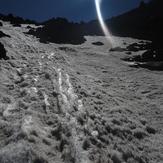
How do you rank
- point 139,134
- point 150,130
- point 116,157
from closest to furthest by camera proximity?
1. point 116,157
2. point 139,134
3. point 150,130

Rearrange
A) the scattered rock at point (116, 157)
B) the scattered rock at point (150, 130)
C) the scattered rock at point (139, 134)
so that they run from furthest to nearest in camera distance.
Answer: the scattered rock at point (150, 130), the scattered rock at point (139, 134), the scattered rock at point (116, 157)

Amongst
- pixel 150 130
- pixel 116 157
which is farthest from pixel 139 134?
pixel 116 157

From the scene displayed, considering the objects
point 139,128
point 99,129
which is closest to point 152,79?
point 139,128

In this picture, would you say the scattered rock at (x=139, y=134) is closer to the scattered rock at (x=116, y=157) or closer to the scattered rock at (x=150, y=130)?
the scattered rock at (x=150, y=130)

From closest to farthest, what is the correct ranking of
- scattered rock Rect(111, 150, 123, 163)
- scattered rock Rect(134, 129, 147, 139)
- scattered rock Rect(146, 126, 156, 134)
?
scattered rock Rect(111, 150, 123, 163), scattered rock Rect(134, 129, 147, 139), scattered rock Rect(146, 126, 156, 134)

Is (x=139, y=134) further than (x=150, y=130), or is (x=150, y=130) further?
(x=150, y=130)

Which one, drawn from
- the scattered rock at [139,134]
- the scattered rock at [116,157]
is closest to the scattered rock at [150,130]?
the scattered rock at [139,134]

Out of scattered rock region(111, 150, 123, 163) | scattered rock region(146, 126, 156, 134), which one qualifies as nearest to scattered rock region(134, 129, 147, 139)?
scattered rock region(146, 126, 156, 134)

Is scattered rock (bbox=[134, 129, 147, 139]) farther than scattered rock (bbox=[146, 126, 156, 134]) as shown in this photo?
No

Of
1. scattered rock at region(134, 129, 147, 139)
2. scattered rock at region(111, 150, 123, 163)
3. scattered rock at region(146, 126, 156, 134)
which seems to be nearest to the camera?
A: scattered rock at region(111, 150, 123, 163)

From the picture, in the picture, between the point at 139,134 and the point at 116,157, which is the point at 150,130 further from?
the point at 116,157

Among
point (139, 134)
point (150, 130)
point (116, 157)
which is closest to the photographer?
point (116, 157)

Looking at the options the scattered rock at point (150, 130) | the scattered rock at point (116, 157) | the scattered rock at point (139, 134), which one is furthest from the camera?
the scattered rock at point (150, 130)

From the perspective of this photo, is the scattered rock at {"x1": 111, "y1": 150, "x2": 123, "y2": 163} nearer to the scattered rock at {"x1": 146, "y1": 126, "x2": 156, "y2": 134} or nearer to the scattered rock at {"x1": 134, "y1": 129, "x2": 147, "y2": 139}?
the scattered rock at {"x1": 134, "y1": 129, "x2": 147, "y2": 139}
